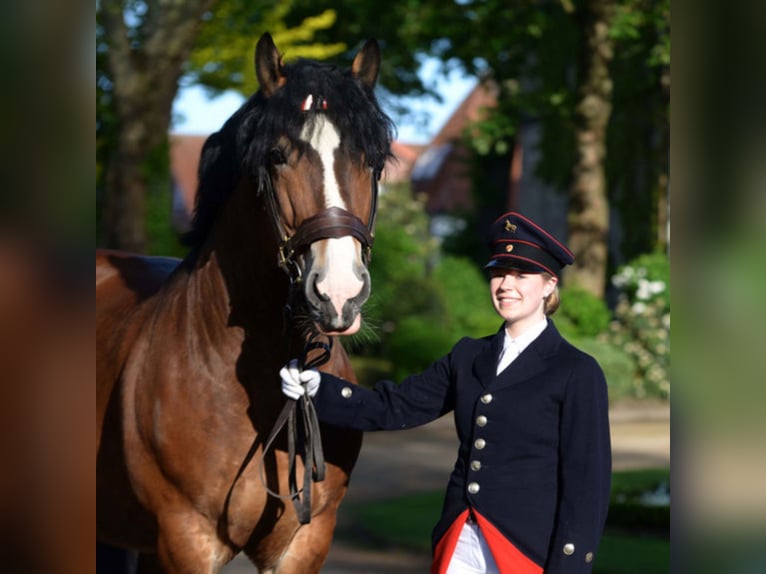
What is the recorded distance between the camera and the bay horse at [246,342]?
2.98 meters

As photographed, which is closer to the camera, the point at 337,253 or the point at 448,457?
the point at 337,253

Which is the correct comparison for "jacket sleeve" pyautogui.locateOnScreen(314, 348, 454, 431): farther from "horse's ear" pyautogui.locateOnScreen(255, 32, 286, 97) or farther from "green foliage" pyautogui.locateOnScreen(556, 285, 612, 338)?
"green foliage" pyautogui.locateOnScreen(556, 285, 612, 338)

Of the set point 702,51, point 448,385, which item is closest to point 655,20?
point 448,385

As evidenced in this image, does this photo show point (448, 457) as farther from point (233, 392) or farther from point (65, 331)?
point (65, 331)

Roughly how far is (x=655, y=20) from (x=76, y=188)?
15.2 m

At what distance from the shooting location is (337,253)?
9.13 feet

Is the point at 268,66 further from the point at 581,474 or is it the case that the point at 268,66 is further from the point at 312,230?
the point at 581,474

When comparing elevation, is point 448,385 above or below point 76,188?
below

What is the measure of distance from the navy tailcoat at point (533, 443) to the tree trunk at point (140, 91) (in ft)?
35.6

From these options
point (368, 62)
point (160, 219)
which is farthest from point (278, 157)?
point (160, 219)

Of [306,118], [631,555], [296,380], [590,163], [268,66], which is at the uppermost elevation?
[590,163]

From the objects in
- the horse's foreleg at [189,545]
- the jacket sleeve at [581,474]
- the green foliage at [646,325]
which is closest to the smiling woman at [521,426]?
the jacket sleeve at [581,474]

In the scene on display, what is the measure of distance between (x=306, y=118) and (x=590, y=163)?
585 inches

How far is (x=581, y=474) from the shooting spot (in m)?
2.86
